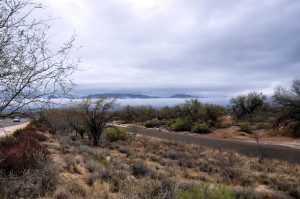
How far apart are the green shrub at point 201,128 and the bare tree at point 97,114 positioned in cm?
2586

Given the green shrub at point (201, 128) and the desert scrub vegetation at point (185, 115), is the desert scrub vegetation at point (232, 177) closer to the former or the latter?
the green shrub at point (201, 128)

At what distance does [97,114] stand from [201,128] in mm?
28787

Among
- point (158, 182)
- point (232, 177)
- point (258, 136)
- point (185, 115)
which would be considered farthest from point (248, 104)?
point (158, 182)

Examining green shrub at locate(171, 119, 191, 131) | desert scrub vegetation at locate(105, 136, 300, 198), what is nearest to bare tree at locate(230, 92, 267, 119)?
green shrub at locate(171, 119, 191, 131)

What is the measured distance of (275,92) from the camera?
51125 mm

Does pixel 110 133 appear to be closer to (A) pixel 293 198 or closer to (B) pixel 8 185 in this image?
(A) pixel 293 198

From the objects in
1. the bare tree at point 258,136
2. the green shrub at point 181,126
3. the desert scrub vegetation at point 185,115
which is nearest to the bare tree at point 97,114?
the bare tree at point 258,136

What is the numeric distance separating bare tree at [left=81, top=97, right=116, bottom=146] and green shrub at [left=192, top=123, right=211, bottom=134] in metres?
Result: 25.9

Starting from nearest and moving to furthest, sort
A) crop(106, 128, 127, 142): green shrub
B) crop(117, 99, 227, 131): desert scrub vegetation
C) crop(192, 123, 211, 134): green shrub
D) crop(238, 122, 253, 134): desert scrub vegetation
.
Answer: crop(106, 128, 127, 142): green shrub
crop(238, 122, 253, 134): desert scrub vegetation
crop(192, 123, 211, 134): green shrub
crop(117, 99, 227, 131): desert scrub vegetation

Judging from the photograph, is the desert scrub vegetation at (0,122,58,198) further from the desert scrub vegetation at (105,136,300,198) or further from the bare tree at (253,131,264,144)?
the bare tree at (253,131,264,144)

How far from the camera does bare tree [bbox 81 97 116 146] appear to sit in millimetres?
34656

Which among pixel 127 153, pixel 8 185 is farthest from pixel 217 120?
pixel 8 185

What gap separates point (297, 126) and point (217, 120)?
2136 centimetres

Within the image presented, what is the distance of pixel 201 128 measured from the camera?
201 ft
